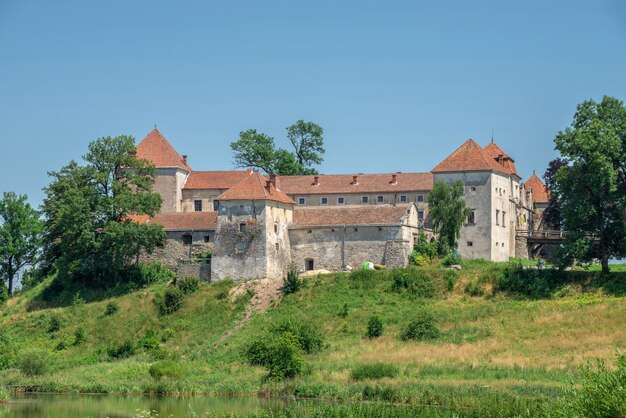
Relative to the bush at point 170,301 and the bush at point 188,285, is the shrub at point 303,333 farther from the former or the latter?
the bush at point 188,285

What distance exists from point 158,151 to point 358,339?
1141 inches

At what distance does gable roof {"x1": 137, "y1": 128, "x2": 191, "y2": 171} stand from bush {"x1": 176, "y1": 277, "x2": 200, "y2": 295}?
14.3 m

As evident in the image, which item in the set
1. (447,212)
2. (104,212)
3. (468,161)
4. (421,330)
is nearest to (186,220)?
(104,212)

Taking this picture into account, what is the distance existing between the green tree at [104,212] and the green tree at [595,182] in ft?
83.7

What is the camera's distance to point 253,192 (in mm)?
67688

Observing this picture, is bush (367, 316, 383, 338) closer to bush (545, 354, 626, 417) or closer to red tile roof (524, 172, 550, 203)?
bush (545, 354, 626, 417)

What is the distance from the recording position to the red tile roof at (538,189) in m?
88.9

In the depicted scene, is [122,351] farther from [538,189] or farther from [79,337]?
[538,189]

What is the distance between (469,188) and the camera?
74.1 metres

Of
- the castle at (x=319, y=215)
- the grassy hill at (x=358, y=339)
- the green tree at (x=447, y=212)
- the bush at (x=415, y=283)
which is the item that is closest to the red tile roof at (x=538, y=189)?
the castle at (x=319, y=215)

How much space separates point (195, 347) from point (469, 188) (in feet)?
81.7

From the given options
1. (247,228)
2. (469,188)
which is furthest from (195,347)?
(469,188)

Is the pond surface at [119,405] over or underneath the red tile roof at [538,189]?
underneath

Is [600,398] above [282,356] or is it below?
above
